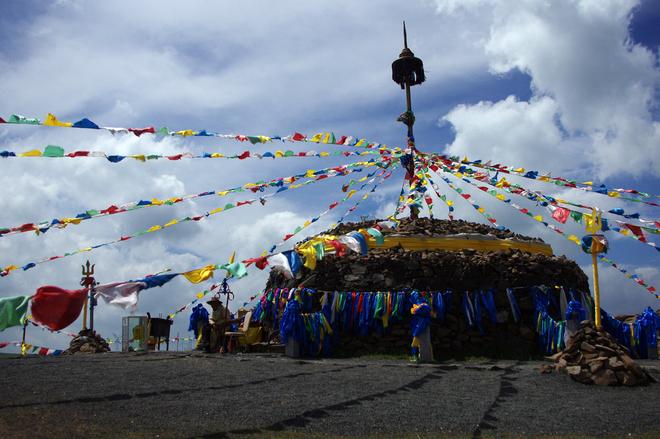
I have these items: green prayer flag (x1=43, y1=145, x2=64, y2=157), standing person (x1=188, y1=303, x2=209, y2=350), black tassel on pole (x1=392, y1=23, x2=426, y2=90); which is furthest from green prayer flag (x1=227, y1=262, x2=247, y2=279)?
black tassel on pole (x1=392, y1=23, x2=426, y2=90)

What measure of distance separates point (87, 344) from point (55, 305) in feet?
50.2

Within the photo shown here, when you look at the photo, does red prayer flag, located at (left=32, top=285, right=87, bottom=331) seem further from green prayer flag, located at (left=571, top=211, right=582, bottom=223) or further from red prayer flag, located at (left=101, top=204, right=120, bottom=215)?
green prayer flag, located at (left=571, top=211, right=582, bottom=223)

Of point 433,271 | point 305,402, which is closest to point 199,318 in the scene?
point 433,271

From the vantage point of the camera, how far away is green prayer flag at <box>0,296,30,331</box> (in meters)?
9.12

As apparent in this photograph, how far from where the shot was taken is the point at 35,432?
8.02 meters

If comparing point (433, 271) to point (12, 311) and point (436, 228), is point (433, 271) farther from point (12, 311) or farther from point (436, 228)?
point (12, 311)

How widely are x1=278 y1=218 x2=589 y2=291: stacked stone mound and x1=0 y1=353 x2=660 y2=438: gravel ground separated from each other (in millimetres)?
4642

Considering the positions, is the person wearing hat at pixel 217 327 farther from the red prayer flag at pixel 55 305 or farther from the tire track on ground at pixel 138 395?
the red prayer flag at pixel 55 305

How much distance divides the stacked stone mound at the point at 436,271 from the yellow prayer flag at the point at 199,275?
964 centimetres

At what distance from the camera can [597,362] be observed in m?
13.7

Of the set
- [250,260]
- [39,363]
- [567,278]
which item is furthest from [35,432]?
[567,278]

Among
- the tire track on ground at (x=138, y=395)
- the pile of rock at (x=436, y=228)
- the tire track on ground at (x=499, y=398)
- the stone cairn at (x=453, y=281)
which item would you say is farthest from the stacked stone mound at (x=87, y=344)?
the tire track on ground at (x=499, y=398)

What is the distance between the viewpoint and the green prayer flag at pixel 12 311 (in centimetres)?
912

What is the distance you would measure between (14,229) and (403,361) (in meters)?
11.4
